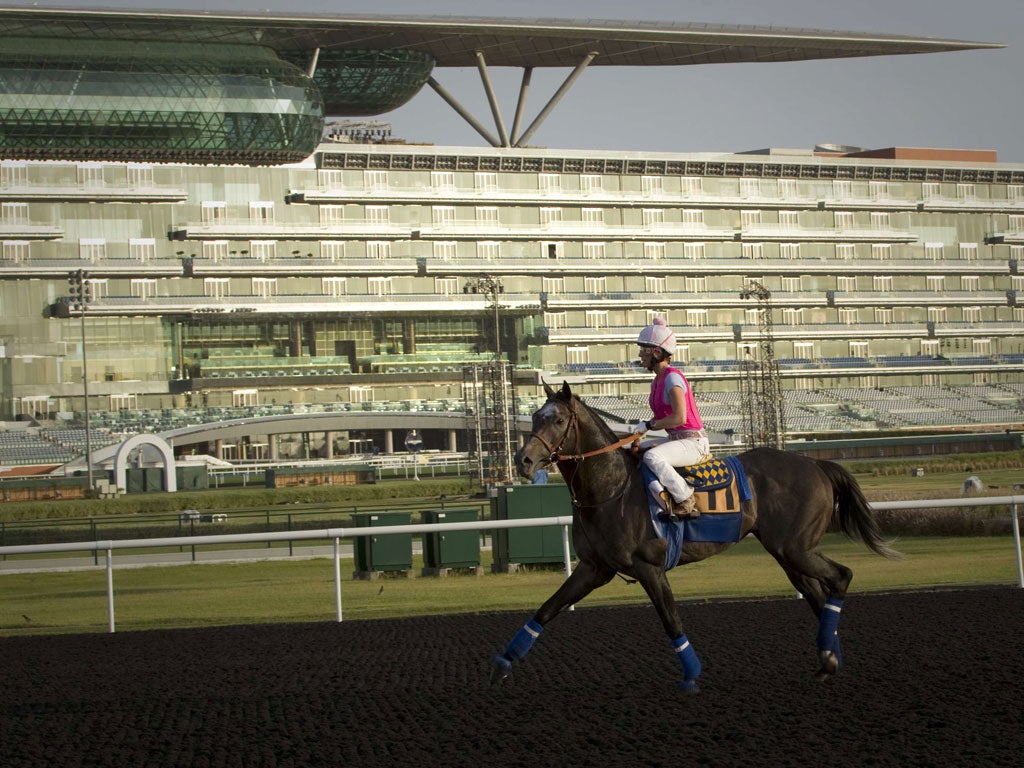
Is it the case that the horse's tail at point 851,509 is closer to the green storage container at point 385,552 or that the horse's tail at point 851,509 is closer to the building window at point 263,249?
the green storage container at point 385,552

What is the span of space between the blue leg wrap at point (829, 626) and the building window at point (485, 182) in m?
71.2

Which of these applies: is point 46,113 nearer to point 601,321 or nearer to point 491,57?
point 491,57

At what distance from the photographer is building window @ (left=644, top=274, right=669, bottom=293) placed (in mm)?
82812

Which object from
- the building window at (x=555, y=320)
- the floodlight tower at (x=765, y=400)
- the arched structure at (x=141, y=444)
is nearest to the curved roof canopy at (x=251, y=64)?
the building window at (x=555, y=320)

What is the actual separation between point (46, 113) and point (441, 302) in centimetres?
2174

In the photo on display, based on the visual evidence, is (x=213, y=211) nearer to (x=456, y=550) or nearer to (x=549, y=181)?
(x=549, y=181)

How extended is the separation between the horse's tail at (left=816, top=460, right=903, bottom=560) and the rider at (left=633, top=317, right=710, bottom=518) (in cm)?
109

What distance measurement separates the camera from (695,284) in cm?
8394

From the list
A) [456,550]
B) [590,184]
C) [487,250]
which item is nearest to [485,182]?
[487,250]

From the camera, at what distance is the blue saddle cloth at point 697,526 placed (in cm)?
951

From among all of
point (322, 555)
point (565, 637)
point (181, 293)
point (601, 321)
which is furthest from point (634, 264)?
point (565, 637)

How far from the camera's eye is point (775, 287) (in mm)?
85812

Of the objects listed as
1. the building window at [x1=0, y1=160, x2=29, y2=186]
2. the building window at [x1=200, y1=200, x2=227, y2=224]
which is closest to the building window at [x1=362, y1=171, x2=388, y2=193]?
the building window at [x1=200, y1=200, x2=227, y2=224]

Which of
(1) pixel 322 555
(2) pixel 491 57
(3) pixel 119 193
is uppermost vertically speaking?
(2) pixel 491 57
